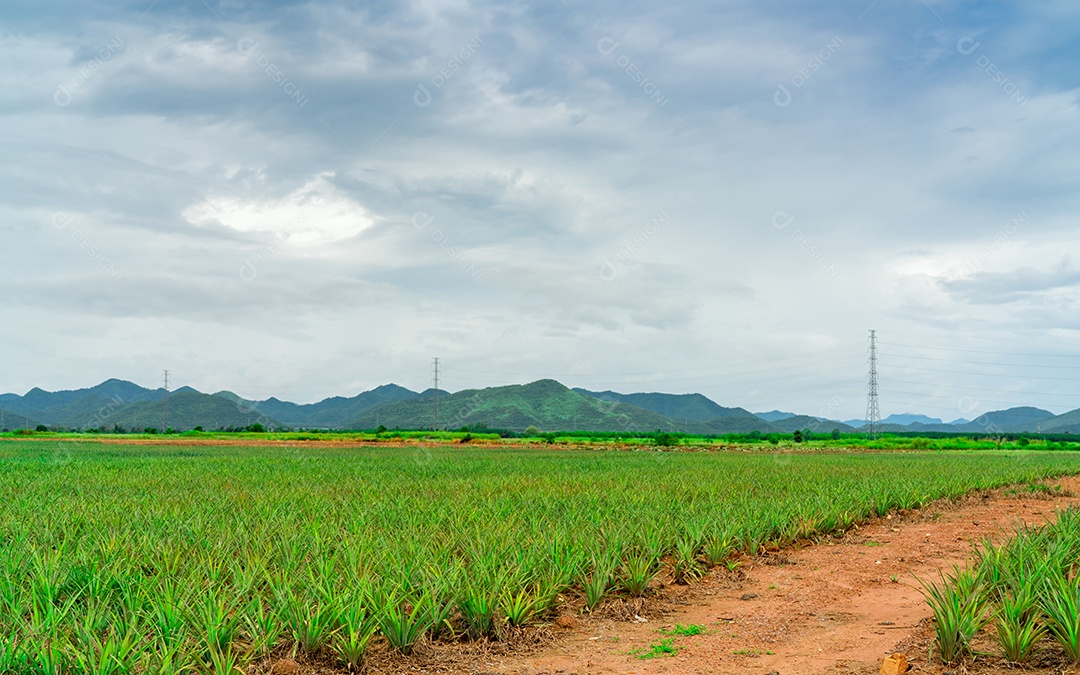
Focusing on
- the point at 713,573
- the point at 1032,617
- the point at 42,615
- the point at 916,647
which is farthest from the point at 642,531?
the point at 42,615

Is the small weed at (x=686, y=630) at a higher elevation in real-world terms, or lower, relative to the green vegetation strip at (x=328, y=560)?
lower

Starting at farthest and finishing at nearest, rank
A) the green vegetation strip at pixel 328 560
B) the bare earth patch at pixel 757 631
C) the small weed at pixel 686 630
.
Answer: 1. the small weed at pixel 686 630
2. the bare earth patch at pixel 757 631
3. the green vegetation strip at pixel 328 560

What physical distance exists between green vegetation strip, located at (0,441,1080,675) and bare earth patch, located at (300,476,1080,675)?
285 millimetres

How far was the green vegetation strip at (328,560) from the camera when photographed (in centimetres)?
616

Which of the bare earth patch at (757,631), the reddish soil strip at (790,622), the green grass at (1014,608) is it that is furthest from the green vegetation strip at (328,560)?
the green grass at (1014,608)

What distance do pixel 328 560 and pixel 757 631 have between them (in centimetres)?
469

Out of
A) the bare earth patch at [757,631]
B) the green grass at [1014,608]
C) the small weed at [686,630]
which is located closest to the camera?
the green grass at [1014,608]

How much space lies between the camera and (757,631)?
7.52 metres

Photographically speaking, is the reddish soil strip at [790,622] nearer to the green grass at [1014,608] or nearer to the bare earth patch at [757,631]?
the bare earth patch at [757,631]

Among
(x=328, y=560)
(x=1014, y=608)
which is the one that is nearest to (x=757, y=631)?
(x=1014, y=608)

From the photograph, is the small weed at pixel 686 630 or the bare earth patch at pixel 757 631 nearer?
the bare earth patch at pixel 757 631

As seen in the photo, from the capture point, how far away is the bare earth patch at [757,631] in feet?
20.9

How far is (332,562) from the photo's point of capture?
7.87 meters

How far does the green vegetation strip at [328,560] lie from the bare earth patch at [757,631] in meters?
0.28
